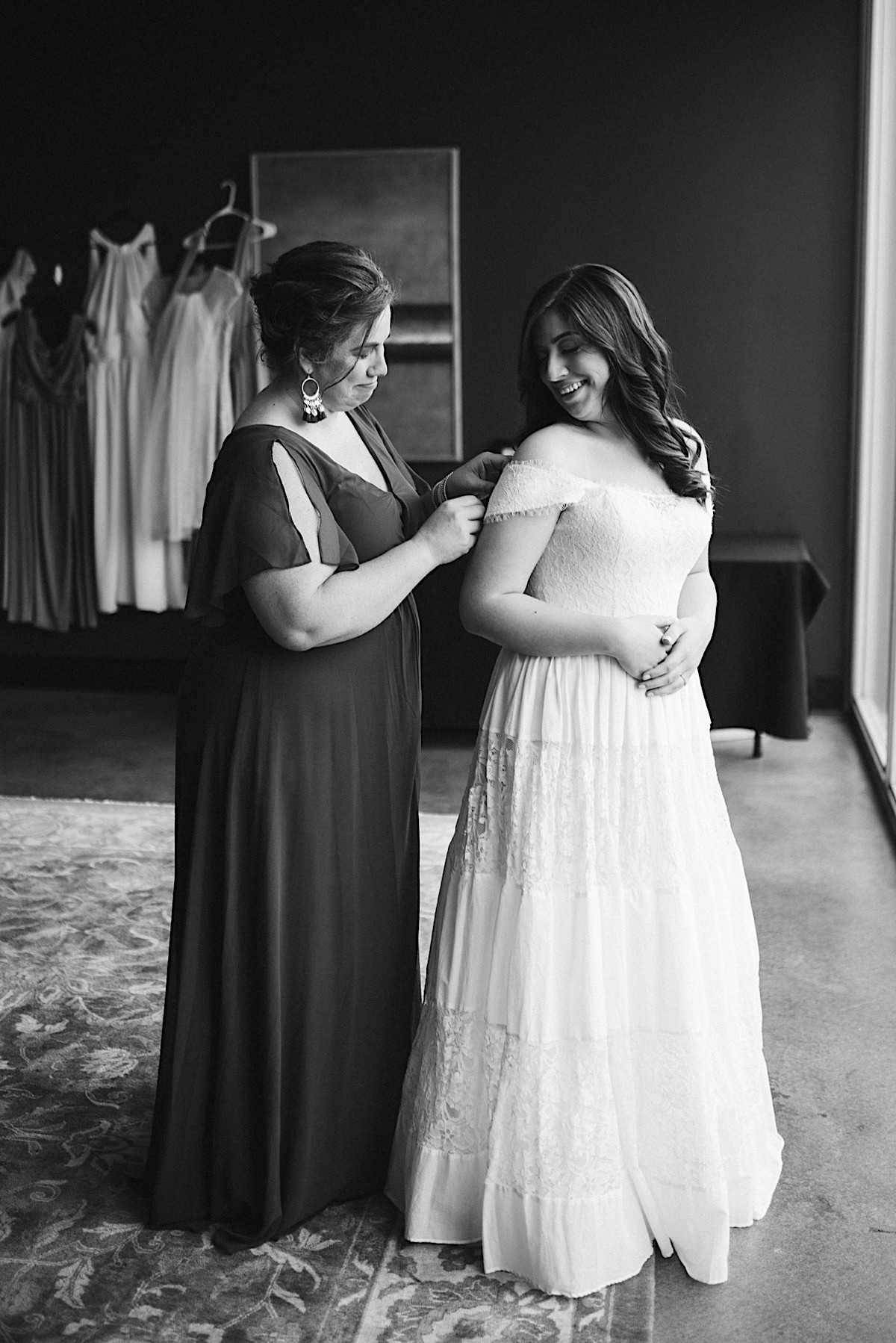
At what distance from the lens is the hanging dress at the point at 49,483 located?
6.38m

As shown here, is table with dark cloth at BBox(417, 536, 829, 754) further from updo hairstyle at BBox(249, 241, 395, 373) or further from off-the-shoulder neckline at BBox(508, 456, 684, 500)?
updo hairstyle at BBox(249, 241, 395, 373)

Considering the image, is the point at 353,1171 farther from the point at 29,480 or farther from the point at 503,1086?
the point at 29,480

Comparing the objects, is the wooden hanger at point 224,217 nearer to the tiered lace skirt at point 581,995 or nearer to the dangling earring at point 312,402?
the dangling earring at point 312,402

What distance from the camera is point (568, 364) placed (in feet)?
6.69

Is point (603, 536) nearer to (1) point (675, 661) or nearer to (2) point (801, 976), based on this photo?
(1) point (675, 661)

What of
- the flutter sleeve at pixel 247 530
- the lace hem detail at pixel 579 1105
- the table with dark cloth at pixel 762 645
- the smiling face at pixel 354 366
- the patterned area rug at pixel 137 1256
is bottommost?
the patterned area rug at pixel 137 1256

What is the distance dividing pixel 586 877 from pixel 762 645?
3.33 m

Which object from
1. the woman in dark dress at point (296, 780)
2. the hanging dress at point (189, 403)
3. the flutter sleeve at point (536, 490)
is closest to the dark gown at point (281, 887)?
the woman in dark dress at point (296, 780)

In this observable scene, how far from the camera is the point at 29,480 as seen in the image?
6.48 metres

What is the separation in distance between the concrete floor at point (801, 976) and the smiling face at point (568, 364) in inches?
53.1

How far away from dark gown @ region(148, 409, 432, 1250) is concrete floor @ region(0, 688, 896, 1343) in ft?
2.04

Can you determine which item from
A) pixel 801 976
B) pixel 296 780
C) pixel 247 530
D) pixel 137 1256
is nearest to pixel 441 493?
pixel 247 530

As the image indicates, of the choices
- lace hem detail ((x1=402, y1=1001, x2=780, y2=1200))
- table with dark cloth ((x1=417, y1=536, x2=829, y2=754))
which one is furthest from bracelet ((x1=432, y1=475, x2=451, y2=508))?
table with dark cloth ((x1=417, y1=536, x2=829, y2=754))

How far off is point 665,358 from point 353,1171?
4.66 ft
